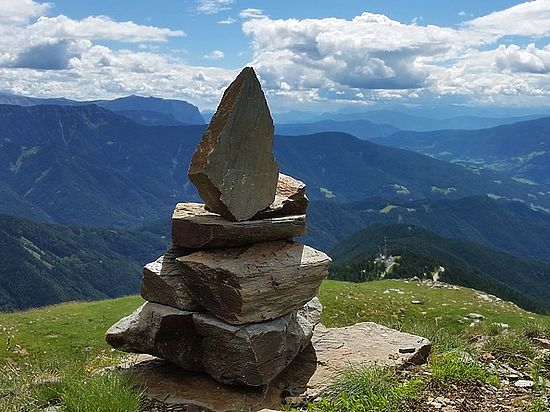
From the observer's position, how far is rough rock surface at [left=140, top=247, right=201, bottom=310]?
13766 millimetres

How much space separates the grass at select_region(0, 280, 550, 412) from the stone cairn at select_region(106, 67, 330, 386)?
6.72 feet

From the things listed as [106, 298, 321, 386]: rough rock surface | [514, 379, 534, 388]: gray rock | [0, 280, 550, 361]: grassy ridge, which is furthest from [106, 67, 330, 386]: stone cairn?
[0, 280, 550, 361]: grassy ridge

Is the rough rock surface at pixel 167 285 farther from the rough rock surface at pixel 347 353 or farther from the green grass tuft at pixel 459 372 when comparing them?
the green grass tuft at pixel 459 372

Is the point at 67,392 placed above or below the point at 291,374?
above

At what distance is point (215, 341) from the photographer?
516 inches

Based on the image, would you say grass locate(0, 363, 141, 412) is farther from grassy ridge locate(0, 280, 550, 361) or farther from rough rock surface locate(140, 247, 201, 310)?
grassy ridge locate(0, 280, 550, 361)

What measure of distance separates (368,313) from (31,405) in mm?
28701

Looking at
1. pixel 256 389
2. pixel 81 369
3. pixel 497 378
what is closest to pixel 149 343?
pixel 81 369

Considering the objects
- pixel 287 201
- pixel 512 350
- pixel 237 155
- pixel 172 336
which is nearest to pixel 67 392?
pixel 172 336

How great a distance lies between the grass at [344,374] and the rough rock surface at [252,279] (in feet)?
8.77

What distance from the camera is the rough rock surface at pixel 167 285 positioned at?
1377 centimetres

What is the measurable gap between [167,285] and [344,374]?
16.4ft

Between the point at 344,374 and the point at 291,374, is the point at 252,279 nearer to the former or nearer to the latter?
the point at 291,374

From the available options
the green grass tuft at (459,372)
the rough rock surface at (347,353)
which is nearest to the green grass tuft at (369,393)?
the green grass tuft at (459,372)
